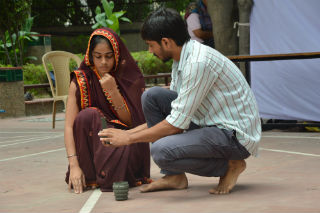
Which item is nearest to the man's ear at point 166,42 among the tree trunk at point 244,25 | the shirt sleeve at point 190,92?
the shirt sleeve at point 190,92

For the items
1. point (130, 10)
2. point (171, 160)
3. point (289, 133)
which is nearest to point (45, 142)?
point (289, 133)

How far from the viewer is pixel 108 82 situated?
14.5 feet

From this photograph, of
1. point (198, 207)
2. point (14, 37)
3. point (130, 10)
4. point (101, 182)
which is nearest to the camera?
point (198, 207)

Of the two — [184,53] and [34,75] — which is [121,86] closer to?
[184,53]

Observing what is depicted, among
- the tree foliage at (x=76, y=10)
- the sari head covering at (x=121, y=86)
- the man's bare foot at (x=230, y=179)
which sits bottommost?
the man's bare foot at (x=230, y=179)

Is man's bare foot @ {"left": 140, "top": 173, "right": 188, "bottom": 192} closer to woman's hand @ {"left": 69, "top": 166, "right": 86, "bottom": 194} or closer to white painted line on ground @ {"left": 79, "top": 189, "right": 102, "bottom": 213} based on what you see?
white painted line on ground @ {"left": 79, "top": 189, "right": 102, "bottom": 213}

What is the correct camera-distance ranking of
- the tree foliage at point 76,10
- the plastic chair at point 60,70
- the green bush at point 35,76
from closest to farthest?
the plastic chair at point 60,70 < the green bush at point 35,76 < the tree foliage at point 76,10

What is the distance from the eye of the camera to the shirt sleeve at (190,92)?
364cm

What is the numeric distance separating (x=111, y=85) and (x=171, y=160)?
35.5 inches

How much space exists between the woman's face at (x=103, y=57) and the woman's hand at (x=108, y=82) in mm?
59

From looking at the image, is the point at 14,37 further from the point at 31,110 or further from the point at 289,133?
the point at 289,133

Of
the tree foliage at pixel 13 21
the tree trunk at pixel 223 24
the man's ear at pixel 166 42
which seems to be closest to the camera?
the man's ear at pixel 166 42

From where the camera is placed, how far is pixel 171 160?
3.81m

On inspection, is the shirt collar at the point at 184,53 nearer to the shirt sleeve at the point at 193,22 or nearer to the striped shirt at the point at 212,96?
the striped shirt at the point at 212,96
